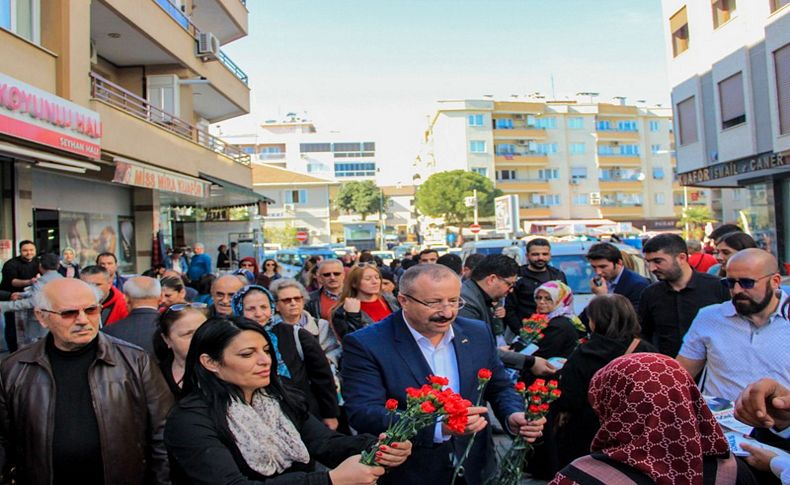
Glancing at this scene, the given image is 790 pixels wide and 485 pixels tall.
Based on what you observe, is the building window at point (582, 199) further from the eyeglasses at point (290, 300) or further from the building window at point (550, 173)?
the eyeglasses at point (290, 300)

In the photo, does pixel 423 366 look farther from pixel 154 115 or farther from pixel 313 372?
pixel 154 115

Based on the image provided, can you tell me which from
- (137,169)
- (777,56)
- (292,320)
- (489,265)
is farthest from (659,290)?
(777,56)

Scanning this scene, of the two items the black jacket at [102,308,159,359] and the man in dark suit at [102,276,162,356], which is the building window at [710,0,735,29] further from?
the black jacket at [102,308,159,359]

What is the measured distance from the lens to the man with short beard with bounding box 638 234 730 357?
17.4 feet

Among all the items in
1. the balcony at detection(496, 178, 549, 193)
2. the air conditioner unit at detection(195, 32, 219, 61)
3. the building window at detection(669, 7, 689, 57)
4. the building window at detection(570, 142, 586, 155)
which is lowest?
the air conditioner unit at detection(195, 32, 219, 61)

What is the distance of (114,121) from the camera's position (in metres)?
13.5

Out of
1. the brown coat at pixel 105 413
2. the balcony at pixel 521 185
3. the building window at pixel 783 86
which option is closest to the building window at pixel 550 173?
the balcony at pixel 521 185

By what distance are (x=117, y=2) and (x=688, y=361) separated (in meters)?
13.6

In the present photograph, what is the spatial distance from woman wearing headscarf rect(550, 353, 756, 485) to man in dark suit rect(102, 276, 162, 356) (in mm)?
3449

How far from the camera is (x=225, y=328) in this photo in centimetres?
279

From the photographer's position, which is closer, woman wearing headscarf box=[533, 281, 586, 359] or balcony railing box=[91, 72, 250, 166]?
woman wearing headscarf box=[533, 281, 586, 359]

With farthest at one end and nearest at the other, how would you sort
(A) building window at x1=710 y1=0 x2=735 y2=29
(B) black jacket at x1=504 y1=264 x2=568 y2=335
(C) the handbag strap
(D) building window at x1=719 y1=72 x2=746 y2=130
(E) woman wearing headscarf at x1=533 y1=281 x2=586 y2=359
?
(A) building window at x1=710 y1=0 x2=735 y2=29
(D) building window at x1=719 y1=72 x2=746 y2=130
(B) black jacket at x1=504 y1=264 x2=568 y2=335
(E) woman wearing headscarf at x1=533 y1=281 x2=586 y2=359
(C) the handbag strap

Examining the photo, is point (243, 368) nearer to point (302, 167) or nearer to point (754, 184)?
point (754, 184)

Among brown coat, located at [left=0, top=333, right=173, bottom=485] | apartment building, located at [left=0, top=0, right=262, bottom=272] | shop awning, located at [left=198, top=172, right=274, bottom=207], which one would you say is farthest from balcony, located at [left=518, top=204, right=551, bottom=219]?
brown coat, located at [left=0, top=333, right=173, bottom=485]
